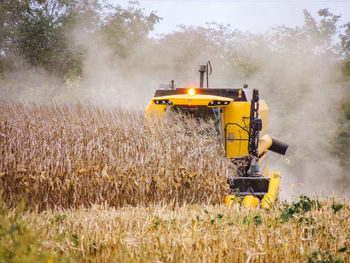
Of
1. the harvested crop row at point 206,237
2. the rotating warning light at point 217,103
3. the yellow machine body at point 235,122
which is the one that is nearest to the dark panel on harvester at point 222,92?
the yellow machine body at point 235,122

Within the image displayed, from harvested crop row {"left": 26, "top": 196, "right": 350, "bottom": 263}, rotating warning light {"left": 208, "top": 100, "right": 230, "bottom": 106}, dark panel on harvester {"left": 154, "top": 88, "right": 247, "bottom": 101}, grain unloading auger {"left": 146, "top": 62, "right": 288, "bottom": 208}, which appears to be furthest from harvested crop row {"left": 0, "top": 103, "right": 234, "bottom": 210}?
dark panel on harvester {"left": 154, "top": 88, "right": 247, "bottom": 101}

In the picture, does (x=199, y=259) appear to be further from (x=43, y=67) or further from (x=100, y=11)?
(x=100, y=11)

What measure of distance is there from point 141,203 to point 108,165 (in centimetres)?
64

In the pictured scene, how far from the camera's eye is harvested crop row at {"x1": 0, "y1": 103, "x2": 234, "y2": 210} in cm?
486

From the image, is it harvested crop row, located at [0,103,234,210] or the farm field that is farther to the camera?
harvested crop row, located at [0,103,234,210]

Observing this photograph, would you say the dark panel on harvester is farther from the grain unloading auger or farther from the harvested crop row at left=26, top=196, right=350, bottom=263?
the harvested crop row at left=26, top=196, right=350, bottom=263

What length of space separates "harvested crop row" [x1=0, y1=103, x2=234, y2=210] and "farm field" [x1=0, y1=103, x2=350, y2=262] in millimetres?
13

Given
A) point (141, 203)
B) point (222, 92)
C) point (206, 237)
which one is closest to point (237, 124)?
point (222, 92)

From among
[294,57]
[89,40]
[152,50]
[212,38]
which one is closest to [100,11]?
[89,40]

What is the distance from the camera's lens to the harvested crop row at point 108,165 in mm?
4859

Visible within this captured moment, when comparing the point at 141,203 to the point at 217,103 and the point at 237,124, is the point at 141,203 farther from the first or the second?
the point at 237,124

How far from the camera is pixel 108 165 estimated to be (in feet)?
16.7

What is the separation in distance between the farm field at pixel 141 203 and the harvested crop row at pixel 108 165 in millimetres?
13

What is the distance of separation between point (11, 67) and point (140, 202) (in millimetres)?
15705
